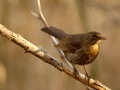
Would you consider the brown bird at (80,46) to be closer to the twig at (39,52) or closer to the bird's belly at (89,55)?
the bird's belly at (89,55)

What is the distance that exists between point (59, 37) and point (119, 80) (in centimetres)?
309

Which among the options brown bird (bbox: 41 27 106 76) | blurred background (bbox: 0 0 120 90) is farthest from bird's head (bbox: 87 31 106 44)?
blurred background (bbox: 0 0 120 90)

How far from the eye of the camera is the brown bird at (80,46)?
269 centimetres

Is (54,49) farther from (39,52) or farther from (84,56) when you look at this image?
(39,52)

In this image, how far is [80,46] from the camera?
280cm

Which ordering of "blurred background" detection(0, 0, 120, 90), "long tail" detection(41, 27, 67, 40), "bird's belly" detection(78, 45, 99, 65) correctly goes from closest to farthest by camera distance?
"bird's belly" detection(78, 45, 99, 65) → "long tail" detection(41, 27, 67, 40) → "blurred background" detection(0, 0, 120, 90)

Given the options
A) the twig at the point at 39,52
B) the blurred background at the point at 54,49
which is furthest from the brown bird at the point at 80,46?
the blurred background at the point at 54,49

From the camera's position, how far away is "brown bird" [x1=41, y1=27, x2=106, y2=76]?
8.83ft

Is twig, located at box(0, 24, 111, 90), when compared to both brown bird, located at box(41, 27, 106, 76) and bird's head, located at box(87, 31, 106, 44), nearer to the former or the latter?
brown bird, located at box(41, 27, 106, 76)

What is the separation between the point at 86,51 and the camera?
2719mm

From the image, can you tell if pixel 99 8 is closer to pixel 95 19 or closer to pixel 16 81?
pixel 95 19

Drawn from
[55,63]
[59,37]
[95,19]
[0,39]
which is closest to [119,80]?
[95,19]

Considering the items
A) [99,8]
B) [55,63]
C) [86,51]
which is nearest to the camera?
[55,63]

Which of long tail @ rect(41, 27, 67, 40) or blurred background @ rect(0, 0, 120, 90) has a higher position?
blurred background @ rect(0, 0, 120, 90)
